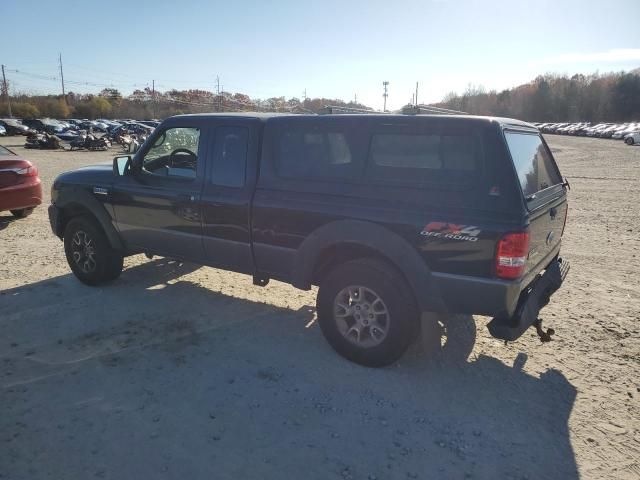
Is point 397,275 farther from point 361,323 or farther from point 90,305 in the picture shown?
point 90,305

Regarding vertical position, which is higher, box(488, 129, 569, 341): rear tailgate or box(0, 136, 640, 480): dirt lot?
box(488, 129, 569, 341): rear tailgate

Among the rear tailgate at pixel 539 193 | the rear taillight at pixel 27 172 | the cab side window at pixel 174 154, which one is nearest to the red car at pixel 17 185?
the rear taillight at pixel 27 172

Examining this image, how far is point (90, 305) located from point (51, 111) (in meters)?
84.5

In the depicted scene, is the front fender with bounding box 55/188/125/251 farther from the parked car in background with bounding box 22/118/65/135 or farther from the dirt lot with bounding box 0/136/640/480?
the parked car in background with bounding box 22/118/65/135

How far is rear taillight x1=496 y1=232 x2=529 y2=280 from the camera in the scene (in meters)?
2.90

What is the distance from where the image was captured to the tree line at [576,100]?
80625mm

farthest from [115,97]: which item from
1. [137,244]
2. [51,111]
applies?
[137,244]

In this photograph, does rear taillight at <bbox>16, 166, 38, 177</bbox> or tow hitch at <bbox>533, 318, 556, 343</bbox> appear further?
rear taillight at <bbox>16, 166, 38, 177</bbox>

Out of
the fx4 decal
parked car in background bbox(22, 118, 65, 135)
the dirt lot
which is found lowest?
the dirt lot

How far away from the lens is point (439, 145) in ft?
10.6

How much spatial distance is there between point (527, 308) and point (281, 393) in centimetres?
193

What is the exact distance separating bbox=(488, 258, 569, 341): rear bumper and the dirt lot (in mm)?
500

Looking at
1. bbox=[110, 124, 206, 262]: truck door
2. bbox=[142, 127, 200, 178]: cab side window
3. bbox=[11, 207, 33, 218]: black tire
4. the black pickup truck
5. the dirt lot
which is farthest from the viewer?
bbox=[11, 207, 33, 218]: black tire

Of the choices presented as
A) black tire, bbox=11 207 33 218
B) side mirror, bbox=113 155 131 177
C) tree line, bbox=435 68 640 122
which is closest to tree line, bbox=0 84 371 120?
tree line, bbox=435 68 640 122
